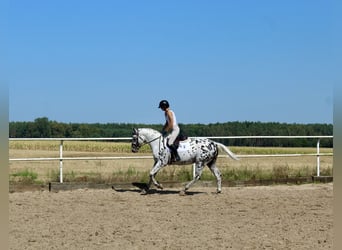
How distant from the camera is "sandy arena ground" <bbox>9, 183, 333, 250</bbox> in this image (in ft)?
20.6

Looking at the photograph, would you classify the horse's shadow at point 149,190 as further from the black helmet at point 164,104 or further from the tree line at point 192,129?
the tree line at point 192,129

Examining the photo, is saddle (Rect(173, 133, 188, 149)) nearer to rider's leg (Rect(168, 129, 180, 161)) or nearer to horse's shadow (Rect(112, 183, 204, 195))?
rider's leg (Rect(168, 129, 180, 161))

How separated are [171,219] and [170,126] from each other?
358 cm

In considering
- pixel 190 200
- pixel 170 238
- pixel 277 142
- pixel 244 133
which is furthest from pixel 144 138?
pixel 244 133

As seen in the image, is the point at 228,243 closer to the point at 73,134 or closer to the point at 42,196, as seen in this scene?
the point at 42,196

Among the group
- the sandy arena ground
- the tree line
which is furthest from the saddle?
the tree line

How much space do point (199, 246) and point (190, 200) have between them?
4505mm

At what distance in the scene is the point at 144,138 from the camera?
1178cm

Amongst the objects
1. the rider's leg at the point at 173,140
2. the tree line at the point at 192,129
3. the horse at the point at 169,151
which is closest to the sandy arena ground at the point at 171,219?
the horse at the point at 169,151

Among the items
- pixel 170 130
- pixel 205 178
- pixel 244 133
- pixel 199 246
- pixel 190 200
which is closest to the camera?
pixel 199 246

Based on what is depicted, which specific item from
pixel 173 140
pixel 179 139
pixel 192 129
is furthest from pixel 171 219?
pixel 192 129

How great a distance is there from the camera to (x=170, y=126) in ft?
37.5

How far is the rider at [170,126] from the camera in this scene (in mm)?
11289

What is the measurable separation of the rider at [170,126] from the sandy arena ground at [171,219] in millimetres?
905
